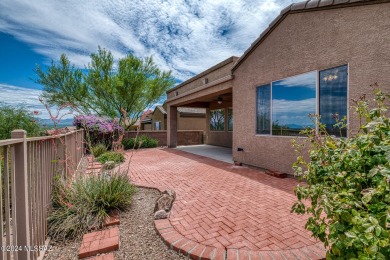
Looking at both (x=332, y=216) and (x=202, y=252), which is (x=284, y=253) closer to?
(x=202, y=252)

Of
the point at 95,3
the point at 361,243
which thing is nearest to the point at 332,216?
the point at 361,243

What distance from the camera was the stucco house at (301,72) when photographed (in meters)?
4.00

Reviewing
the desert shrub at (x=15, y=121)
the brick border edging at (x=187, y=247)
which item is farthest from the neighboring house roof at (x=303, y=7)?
the desert shrub at (x=15, y=121)

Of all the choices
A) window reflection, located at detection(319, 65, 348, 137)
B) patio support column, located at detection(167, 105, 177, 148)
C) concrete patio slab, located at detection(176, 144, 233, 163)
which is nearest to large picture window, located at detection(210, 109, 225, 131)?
concrete patio slab, located at detection(176, 144, 233, 163)

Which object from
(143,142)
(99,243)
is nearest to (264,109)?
(99,243)

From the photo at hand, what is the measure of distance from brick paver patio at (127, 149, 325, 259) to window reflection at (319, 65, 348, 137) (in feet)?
6.27

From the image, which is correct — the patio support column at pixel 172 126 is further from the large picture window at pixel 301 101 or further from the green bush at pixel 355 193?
the green bush at pixel 355 193

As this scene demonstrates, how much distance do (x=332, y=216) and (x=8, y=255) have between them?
2.70 meters

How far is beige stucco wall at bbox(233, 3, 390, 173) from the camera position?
3.90m

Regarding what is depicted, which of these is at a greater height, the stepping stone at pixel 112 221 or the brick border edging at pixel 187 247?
the brick border edging at pixel 187 247

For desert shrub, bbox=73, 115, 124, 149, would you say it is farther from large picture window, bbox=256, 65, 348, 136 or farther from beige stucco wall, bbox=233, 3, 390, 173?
large picture window, bbox=256, 65, 348, 136

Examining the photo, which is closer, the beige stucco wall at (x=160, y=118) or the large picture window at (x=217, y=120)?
the large picture window at (x=217, y=120)

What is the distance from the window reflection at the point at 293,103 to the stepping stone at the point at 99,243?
5.25 metres

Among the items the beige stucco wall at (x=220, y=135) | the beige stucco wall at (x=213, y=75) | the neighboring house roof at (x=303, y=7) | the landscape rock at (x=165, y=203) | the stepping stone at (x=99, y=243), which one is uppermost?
the neighboring house roof at (x=303, y=7)
